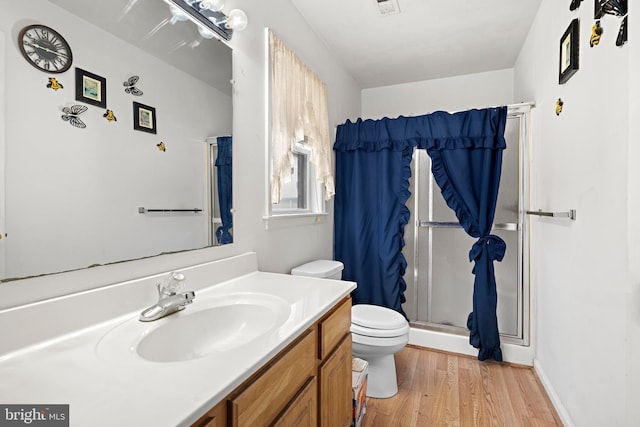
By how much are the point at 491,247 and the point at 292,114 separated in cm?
168

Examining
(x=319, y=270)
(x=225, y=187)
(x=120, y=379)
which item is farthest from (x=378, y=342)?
(x=120, y=379)

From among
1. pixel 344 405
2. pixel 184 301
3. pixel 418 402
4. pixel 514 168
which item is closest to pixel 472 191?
pixel 514 168

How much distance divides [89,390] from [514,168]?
8.89ft

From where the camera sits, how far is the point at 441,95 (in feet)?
10.5

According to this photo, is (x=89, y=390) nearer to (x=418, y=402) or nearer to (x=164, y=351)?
(x=164, y=351)

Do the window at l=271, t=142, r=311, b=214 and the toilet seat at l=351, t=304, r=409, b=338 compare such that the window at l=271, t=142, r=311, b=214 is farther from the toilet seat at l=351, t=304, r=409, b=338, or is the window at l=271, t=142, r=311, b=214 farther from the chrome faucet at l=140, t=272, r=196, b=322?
the chrome faucet at l=140, t=272, r=196, b=322

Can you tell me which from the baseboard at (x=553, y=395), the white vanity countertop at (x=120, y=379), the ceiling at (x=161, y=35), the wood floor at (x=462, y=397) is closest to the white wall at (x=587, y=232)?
the baseboard at (x=553, y=395)

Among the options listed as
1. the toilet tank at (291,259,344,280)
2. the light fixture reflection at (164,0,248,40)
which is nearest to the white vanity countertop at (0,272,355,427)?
the toilet tank at (291,259,344,280)

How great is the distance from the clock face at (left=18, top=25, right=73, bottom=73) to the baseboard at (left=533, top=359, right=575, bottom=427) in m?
2.46

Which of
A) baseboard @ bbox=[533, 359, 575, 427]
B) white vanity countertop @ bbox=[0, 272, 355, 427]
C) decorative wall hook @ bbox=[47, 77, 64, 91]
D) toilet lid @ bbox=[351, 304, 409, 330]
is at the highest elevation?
decorative wall hook @ bbox=[47, 77, 64, 91]

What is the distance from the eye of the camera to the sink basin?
2.68 feet

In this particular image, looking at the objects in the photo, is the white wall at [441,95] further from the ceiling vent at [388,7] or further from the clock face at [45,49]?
the clock face at [45,49]

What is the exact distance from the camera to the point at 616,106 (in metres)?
1.11

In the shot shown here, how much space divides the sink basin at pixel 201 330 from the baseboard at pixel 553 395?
1.60m
